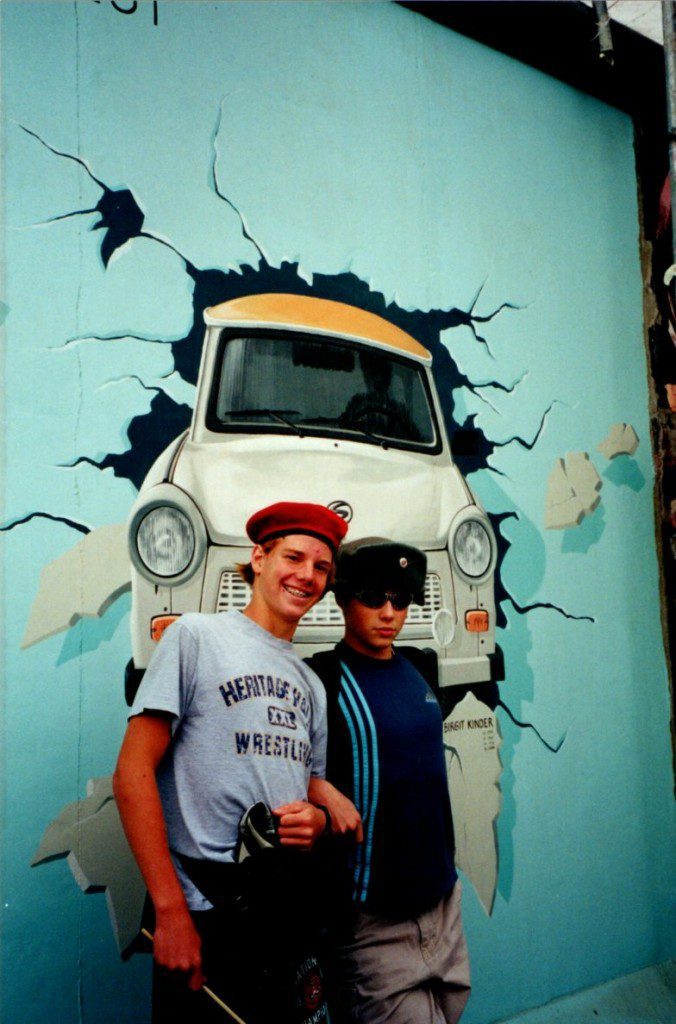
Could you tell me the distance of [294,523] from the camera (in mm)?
2301

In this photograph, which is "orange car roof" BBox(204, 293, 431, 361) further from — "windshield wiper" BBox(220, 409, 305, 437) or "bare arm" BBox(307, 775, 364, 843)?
"bare arm" BBox(307, 775, 364, 843)

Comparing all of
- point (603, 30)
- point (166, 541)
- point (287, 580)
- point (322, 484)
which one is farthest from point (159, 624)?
point (603, 30)

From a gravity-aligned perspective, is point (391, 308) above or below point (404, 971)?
above

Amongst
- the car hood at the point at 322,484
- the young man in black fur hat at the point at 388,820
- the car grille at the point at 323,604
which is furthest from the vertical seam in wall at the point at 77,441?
the young man in black fur hat at the point at 388,820

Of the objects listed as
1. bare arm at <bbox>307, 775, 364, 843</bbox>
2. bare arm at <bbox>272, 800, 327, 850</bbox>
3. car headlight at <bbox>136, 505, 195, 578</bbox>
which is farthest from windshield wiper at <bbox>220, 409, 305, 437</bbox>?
bare arm at <bbox>272, 800, 327, 850</bbox>

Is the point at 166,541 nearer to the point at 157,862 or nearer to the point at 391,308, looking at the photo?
the point at 157,862

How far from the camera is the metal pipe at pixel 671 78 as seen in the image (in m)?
3.90

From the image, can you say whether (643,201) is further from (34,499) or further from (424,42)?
(34,499)

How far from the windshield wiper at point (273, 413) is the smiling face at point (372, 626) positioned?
0.70 metres

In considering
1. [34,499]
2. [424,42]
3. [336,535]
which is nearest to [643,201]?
[424,42]

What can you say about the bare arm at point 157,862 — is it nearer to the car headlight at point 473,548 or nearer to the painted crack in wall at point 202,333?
the painted crack in wall at point 202,333

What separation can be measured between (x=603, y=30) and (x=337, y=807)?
→ 365cm

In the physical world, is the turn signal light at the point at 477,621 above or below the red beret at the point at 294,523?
below

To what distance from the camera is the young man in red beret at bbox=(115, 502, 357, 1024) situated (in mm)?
1796
